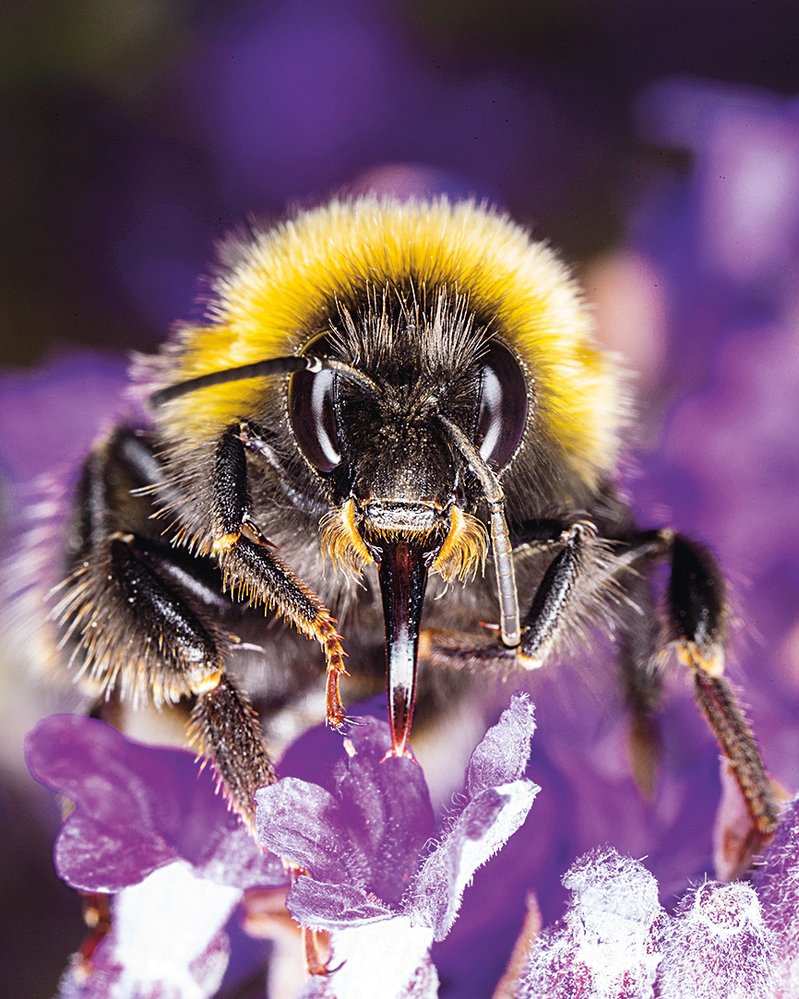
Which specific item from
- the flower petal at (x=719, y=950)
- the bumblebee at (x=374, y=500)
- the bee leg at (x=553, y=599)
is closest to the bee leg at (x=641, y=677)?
the bumblebee at (x=374, y=500)

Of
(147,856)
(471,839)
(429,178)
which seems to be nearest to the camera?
(471,839)

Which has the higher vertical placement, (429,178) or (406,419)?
(429,178)

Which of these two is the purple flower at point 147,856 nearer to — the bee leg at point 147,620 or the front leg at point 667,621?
the bee leg at point 147,620

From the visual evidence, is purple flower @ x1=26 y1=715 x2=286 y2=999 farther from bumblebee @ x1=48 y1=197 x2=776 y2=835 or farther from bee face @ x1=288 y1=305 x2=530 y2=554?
bee face @ x1=288 y1=305 x2=530 y2=554

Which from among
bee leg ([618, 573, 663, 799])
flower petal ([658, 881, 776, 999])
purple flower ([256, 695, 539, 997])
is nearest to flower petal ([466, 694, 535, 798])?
purple flower ([256, 695, 539, 997])

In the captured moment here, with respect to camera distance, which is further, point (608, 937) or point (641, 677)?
point (641, 677)

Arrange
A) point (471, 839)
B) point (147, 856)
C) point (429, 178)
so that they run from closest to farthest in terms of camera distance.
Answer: point (471, 839), point (147, 856), point (429, 178)

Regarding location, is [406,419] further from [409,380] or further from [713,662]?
[713,662]

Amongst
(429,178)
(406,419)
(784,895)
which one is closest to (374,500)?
(406,419)
